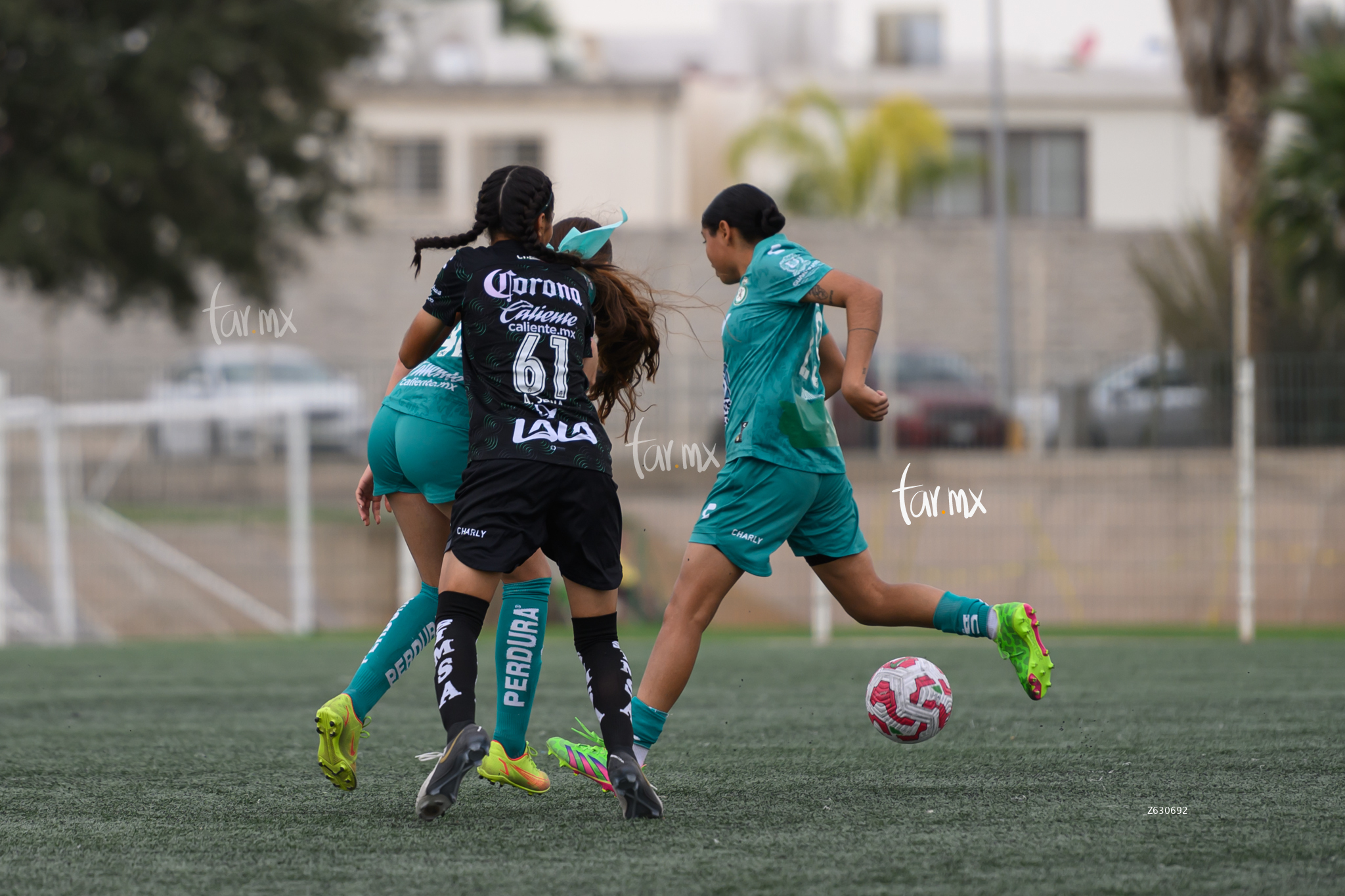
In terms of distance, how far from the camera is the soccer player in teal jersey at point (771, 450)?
454 centimetres

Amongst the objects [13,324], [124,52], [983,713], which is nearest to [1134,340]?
[124,52]

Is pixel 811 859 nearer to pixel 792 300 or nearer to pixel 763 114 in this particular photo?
pixel 792 300

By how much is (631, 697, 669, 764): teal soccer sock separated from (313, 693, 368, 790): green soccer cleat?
78 centimetres

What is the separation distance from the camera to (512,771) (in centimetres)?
415

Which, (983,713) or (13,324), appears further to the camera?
(13,324)

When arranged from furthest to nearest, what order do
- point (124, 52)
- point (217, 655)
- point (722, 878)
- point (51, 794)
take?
point (124, 52)
point (217, 655)
point (51, 794)
point (722, 878)

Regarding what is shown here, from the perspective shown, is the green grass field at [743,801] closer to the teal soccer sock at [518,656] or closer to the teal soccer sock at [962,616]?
the teal soccer sock at [518,656]

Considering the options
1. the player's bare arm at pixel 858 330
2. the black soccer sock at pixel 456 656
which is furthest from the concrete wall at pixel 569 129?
the black soccer sock at pixel 456 656

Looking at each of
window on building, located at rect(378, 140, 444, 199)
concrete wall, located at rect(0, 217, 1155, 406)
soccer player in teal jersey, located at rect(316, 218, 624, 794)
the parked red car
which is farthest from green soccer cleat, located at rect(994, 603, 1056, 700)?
window on building, located at rect(378, 140, 444, 199)

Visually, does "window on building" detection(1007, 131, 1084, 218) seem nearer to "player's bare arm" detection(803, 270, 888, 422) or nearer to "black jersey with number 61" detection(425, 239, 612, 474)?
"player's bare arm" detection(803, 270, 888, 422)

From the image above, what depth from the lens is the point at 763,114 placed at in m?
36.2

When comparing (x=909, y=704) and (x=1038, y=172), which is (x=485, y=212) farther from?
(x=1038, y=172)

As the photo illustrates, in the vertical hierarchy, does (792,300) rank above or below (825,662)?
above

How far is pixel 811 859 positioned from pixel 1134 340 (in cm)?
2595
